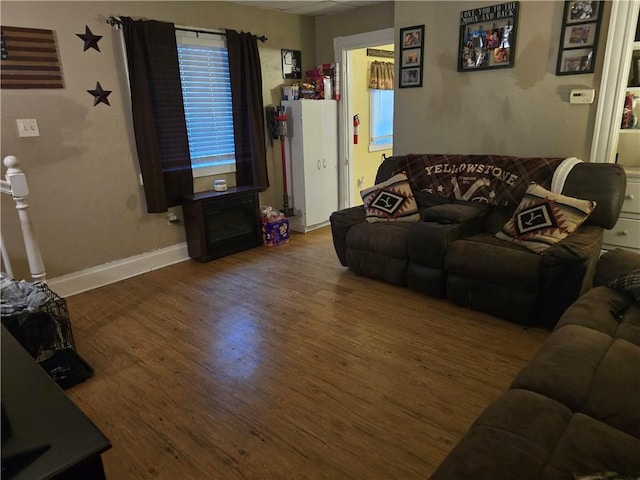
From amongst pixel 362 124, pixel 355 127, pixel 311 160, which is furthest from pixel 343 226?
pixel 362 124

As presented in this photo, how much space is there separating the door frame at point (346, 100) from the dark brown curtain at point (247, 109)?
3.26ft

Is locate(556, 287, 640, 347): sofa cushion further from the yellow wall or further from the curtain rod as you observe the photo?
the curtain rod

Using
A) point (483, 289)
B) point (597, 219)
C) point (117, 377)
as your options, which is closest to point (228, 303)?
point (117, 377)

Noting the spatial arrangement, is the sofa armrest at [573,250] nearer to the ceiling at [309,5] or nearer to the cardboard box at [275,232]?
the cardboard box at [275,232]

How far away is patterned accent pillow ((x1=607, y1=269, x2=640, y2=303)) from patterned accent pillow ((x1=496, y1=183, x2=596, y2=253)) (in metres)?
0.57

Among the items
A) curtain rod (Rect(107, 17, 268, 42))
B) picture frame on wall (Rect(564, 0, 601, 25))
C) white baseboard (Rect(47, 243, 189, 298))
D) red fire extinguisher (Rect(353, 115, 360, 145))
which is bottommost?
white baseboard (Rect(47, 243, 189, 298))

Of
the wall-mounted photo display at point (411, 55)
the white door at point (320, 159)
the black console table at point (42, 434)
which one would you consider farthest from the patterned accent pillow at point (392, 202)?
the black console table at point (42, 434)

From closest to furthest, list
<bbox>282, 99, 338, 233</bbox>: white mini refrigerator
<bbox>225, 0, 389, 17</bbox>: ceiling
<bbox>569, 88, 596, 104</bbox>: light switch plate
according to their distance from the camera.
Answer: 1. <bbox>569, 88, 596, 104</bbox>: light switch plate
2. <bbox>225, 0, 389, 17</bbox>: ceiling
3. <bbox>282, 99, 338, 233</bbox>: white mini refrigerator

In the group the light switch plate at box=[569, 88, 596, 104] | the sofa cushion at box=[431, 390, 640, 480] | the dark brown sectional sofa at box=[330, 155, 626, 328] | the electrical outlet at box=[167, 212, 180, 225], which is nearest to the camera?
the sofa cushion at box=[431, 390, 640, 480]

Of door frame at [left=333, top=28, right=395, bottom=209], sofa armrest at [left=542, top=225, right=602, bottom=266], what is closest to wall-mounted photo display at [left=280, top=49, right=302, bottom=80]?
door frame at [left=333, top=28, right=395, bottom=209]

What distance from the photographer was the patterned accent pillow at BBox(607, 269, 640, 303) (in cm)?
194

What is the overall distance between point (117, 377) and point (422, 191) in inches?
104

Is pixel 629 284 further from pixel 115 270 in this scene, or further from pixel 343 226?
pixel 115 270

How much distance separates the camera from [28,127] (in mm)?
3020
